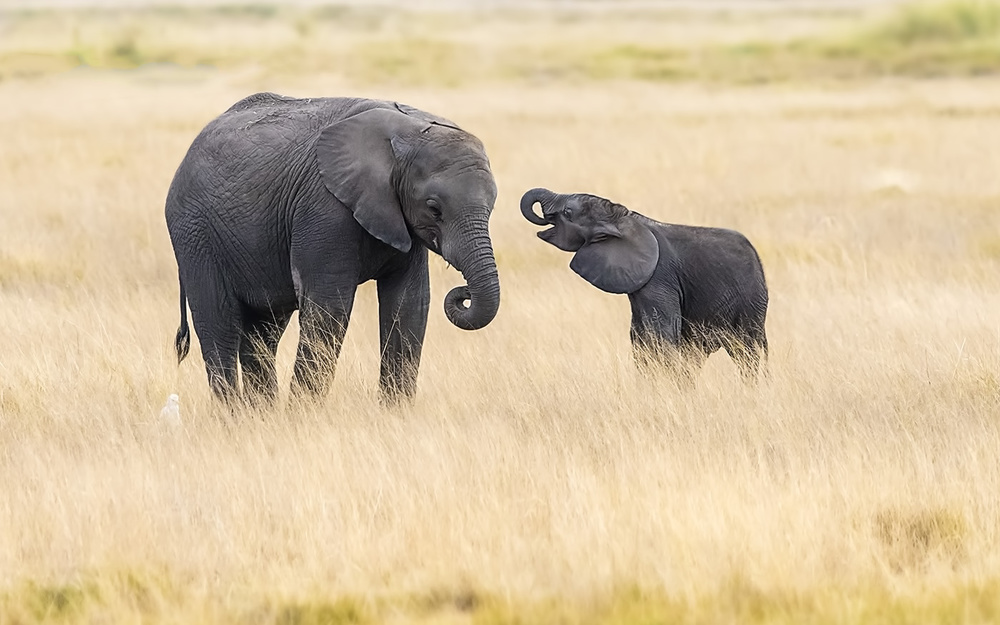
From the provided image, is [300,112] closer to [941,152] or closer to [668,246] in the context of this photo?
[668,246]

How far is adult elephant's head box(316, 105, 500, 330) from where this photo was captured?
6.61 metres

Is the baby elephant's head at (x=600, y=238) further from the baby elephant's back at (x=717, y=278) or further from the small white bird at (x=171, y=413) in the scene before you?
the small white bird at (x=171, y=413)

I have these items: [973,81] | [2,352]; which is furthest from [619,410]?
[973,81]

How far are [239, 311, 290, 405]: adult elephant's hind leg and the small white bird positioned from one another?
47cm

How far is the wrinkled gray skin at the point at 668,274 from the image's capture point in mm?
8062

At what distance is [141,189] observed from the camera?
1588cm

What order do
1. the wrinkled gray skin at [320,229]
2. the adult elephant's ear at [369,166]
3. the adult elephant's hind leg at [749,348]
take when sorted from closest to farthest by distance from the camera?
the wrinkled gray skin at [320,229] < the adult elephant's ear at [369,166] < the adult elephant's hind leg at [749,348]

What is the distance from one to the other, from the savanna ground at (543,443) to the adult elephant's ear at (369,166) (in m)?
0.94

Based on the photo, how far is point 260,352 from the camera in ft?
25.6

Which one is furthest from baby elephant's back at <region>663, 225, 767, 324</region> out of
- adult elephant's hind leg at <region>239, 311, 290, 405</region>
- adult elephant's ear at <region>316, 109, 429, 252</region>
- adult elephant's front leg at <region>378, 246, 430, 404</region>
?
A: adult elephant's hind leg at <region>239, 311, 290, 405</region>

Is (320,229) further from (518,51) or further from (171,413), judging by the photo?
(518,51)

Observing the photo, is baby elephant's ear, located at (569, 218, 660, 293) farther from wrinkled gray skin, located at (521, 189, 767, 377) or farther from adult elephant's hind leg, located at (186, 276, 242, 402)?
adult elephant's hind leg, located at (186, 276, 242, 402)

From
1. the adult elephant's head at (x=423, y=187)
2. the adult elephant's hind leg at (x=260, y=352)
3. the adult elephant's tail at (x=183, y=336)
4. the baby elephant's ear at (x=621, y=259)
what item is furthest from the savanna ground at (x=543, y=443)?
the adult elephant's head at (x=423, y=187)

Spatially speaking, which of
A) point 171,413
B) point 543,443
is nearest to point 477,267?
point 543,443
